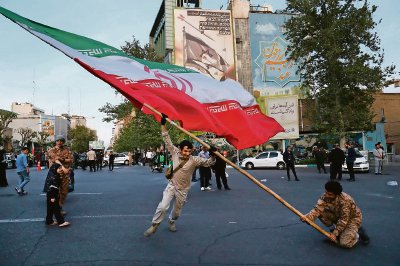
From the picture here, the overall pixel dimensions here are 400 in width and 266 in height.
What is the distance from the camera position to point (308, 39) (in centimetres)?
2759

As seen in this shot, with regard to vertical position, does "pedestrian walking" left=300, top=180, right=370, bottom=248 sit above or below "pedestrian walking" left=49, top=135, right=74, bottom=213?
below

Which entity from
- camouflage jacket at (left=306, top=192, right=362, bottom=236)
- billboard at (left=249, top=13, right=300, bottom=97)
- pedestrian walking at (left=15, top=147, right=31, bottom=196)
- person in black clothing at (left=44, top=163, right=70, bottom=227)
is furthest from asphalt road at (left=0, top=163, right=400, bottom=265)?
billboard at (left=249, top=13, right=300, bottom=97)

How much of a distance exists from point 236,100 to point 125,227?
3116mm

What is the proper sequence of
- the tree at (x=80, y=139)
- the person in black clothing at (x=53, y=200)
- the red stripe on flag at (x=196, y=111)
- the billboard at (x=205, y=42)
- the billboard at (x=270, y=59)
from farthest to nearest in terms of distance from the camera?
the tree at (x=80, y=139), the billboard at (x=270, y=59), the billboard at (x=205, y=42), the person in black clothing at (x=53, y=200), the red stripe on flag at (x=196, y=111)

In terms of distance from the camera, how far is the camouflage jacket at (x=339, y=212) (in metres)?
5.57

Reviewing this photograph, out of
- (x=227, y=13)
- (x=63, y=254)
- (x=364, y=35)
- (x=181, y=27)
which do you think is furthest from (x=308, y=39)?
(x=227, y=13)

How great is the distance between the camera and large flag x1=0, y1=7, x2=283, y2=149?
5.44m

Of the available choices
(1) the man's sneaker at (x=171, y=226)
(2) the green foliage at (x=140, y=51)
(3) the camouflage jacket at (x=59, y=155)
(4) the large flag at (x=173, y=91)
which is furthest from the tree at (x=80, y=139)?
(4) the large flag at (x=173, y=91)

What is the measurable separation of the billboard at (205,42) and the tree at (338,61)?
25.6m

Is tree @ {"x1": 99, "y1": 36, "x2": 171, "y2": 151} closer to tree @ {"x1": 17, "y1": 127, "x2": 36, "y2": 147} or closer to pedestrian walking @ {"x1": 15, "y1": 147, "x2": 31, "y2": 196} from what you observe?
tree @ {"x1": 17, "y1": 127, "x2": 36, "y2": 147}

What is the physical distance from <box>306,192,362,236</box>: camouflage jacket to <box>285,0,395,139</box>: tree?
21.6 meters

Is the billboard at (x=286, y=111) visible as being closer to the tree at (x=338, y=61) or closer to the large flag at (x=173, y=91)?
the tree at (x=338, y=61)

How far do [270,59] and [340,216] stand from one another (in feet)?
178

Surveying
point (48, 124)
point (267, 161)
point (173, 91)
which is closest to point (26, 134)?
point (48, 124)
